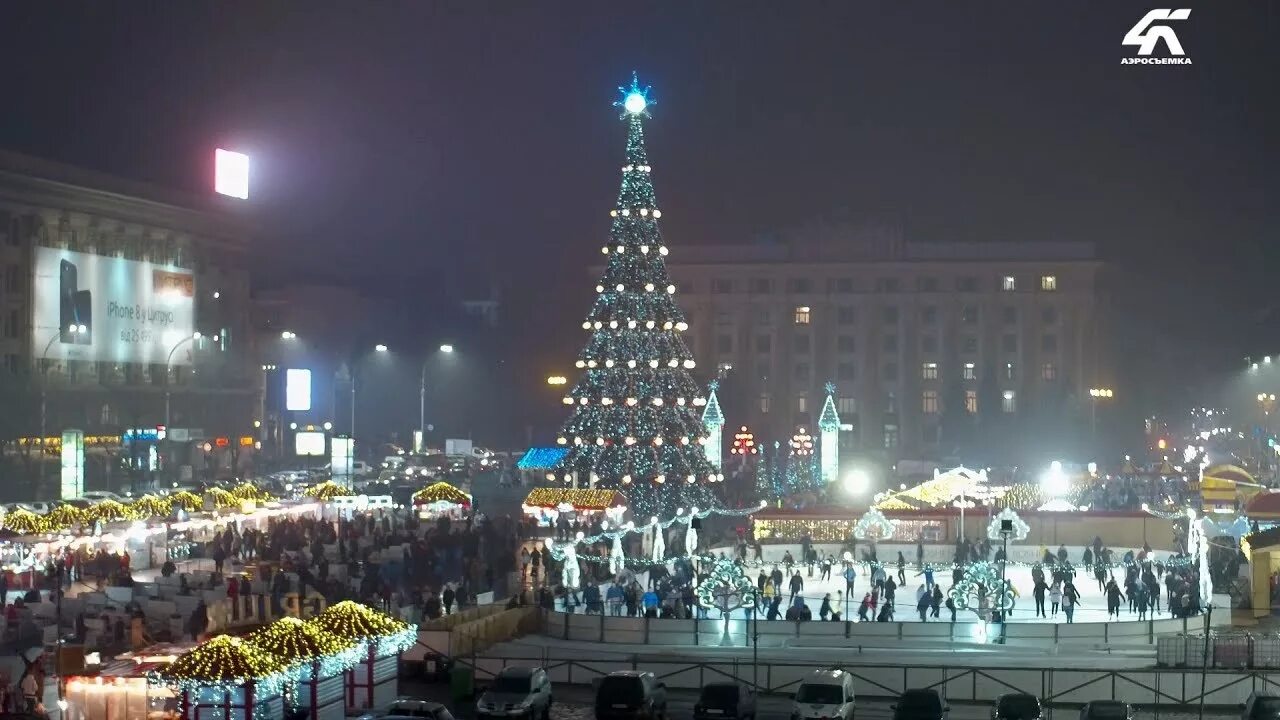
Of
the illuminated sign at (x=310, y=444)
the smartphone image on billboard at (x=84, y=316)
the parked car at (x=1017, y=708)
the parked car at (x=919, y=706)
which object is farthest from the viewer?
the smartphone image on billboard at (x=84, y=316)

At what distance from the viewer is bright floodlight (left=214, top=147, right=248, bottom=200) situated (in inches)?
3612

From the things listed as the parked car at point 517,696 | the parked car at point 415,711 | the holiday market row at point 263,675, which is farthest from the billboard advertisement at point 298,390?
the parked car at point 415,711

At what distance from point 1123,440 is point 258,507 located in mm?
59074

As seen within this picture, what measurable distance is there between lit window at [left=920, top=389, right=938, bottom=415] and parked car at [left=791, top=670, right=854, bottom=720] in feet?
272

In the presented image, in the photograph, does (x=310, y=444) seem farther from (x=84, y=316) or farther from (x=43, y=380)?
(x=84, y=316)

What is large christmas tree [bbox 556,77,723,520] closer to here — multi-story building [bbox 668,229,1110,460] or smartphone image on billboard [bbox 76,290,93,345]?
smartphone image on billboard [bbox 76,290,93,345]

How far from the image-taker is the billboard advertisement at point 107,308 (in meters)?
72.7

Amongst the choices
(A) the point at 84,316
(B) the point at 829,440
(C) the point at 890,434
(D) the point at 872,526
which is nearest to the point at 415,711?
(D) the point at 872,526

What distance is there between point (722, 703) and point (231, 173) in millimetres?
72887

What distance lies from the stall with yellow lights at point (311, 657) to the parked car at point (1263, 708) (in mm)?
11312

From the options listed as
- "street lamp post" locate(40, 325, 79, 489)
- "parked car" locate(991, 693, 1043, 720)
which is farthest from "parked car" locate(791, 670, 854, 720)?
"street lamp post" locate(40, 325, 79, 489)

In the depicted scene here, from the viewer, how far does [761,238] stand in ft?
362

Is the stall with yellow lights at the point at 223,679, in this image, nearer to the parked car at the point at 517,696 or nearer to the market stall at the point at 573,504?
the parked car at the point at 517,696

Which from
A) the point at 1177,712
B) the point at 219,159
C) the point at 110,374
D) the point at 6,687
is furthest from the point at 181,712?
the point at 219,159
